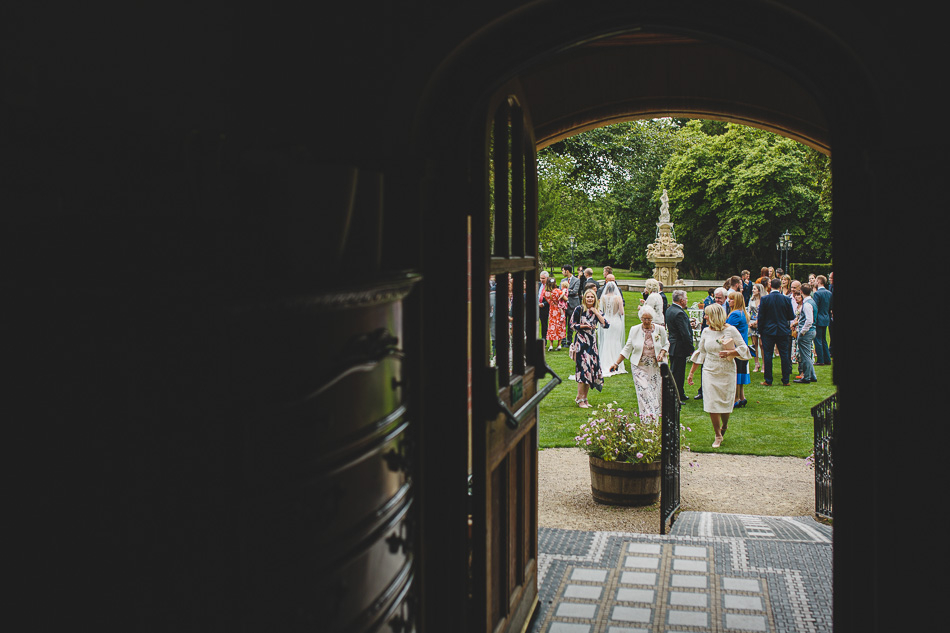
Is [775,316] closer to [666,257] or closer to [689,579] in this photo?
[689,579]

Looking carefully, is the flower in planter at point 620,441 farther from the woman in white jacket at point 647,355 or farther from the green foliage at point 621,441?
the woman in white jacket at point 647,355

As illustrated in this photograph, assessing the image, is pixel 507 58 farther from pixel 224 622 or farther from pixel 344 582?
pixel 224 622

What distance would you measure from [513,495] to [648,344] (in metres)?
5.73

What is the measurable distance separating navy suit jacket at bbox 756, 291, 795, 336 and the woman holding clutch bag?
156 inches

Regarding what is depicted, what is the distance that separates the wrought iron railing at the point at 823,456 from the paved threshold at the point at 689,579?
0.82 ft

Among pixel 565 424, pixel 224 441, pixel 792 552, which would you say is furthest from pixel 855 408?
pixel 565 424

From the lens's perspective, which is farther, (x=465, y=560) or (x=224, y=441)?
(x=465, y=560)

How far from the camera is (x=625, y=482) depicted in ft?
21.8

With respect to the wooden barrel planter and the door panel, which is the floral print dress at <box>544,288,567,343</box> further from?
the door panel

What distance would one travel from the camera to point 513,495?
12.0ft

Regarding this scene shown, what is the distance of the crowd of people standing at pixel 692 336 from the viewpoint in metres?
8.62

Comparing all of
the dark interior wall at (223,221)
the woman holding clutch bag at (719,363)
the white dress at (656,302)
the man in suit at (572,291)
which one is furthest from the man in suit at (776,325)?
the dark interior wall at (223,221)

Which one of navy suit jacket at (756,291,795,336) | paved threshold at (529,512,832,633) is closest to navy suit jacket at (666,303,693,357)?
navy suit jacket at (756,291,795,336)

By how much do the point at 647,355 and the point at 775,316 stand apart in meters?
4.28
